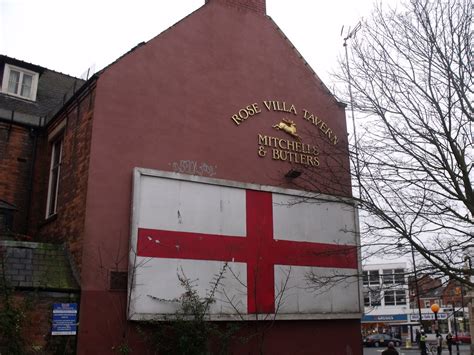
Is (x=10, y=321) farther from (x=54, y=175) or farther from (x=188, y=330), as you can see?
(x=54, y=175)

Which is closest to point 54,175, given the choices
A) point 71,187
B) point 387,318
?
point 71,187

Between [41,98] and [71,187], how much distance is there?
583cm

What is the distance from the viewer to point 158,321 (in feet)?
33.2

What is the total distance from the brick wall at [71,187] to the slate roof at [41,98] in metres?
1.30

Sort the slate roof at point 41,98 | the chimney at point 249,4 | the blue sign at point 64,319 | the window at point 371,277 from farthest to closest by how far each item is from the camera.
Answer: the chimney at point 249,4 < the slate roof at point 41,98 < the window at point 371,277 < the blue sign at point 64,319

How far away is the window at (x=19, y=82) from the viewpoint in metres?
15.0

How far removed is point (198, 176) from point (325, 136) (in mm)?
4544

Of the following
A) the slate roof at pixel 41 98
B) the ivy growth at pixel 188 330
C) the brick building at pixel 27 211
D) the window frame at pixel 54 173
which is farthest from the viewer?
the slate roof at pixel 41 98

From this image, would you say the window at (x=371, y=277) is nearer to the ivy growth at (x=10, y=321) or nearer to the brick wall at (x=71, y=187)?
the brick wall at (x=71, y=187)

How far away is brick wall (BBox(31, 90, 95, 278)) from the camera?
10500 mm

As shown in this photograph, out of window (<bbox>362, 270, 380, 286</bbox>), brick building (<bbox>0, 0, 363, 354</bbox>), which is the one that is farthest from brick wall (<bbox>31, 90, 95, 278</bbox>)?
window (<bbox>362, 270, 380, 286</bbox>)

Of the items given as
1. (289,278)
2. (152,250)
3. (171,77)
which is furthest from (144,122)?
(289,278)

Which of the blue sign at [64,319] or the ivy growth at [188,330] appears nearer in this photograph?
the blue sign at [64,319]

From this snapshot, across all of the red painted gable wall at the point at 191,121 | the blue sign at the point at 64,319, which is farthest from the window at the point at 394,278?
the blue sign at the point at 64,319
